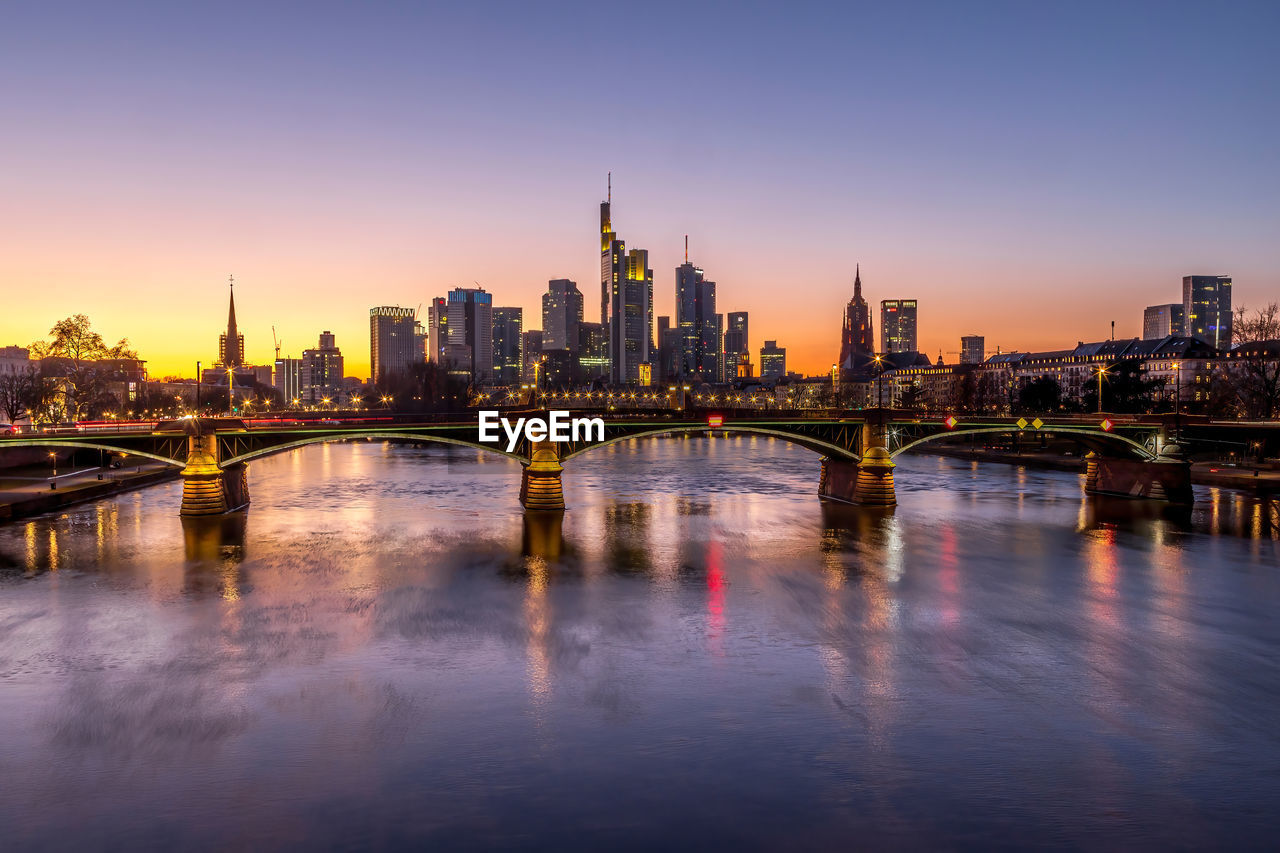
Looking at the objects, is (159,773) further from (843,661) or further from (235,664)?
(843,661)

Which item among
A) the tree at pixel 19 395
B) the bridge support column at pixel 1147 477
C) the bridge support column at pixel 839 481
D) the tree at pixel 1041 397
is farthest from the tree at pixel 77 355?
the tree at pixel 1041 397

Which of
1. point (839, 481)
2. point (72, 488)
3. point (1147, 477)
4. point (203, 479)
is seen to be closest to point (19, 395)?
point (72, 488)

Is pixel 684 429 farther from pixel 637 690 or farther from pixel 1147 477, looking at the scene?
pixel 637 690

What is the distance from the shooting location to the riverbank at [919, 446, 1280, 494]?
77012 mm

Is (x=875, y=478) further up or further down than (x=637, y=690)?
further up

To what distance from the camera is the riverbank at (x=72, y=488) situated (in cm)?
6149

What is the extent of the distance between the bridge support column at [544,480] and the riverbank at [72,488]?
1484 inches

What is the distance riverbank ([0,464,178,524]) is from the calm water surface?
772cm

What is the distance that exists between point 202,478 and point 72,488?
19.7m

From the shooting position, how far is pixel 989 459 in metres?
118

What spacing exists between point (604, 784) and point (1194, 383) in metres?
192

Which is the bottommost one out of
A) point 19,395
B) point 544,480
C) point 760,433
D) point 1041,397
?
point 544,480

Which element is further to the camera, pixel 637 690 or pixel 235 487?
pixel 235 487

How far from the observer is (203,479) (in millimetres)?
60188
